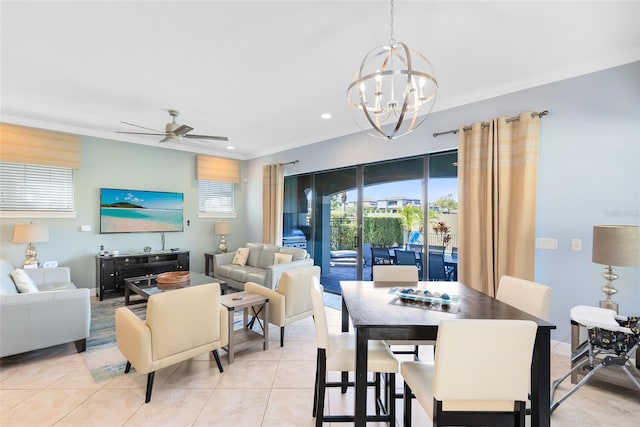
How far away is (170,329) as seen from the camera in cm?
232

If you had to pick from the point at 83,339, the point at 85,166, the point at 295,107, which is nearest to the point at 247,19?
the point at 295,107

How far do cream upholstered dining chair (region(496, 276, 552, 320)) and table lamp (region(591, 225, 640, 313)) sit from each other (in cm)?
65

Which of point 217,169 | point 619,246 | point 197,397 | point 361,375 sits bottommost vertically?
point 197,397

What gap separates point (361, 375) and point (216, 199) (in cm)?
576

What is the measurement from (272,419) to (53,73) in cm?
380

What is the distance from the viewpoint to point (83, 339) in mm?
3043

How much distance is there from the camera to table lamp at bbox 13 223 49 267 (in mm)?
4051

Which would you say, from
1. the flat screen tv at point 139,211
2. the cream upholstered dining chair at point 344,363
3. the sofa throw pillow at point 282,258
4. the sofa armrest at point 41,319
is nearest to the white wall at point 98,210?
the flat screen tv at point 139,211

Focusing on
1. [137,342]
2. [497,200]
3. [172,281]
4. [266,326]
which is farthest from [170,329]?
[497,200]

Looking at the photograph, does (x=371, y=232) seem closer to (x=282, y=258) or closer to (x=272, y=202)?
(x=282, y=258)

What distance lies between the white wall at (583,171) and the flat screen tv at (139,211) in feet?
18.2

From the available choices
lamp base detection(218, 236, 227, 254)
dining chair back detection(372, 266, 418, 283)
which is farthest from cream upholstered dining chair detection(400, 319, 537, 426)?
lamp base detection(218, 236, 227, 254)

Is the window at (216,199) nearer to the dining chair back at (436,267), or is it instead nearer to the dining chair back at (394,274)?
the dining chair back at (436,267)

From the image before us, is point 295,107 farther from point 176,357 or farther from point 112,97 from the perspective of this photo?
point 176,357
